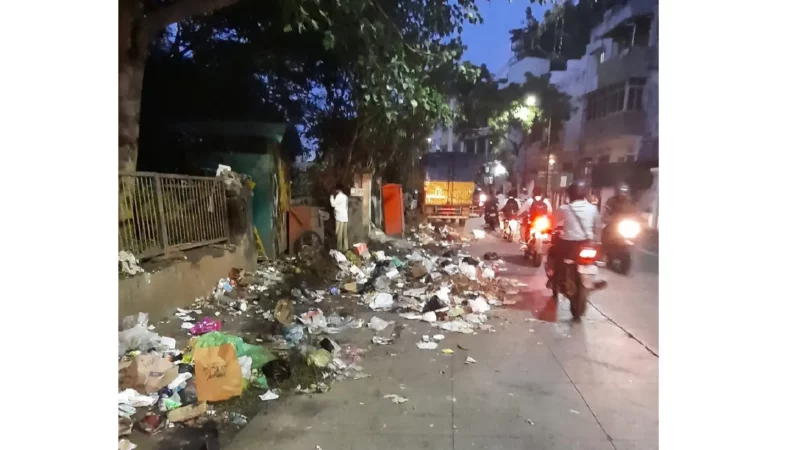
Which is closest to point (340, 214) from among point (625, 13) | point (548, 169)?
point (548, 169)

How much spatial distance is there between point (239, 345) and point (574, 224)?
1047 mm

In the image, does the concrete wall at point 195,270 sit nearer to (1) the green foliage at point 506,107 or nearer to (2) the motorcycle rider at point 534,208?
(1) the green foliage at point 506,107

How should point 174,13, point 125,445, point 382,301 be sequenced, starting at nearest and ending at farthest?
point 125,445
point 174,13
point 382,301

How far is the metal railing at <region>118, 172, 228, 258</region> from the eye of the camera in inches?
49.7

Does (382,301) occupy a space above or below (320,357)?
above

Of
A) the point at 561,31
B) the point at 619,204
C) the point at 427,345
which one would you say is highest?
the point at 561,31

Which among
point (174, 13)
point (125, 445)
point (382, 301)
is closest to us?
point (125, 445)

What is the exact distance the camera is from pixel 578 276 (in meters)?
→ 1.27

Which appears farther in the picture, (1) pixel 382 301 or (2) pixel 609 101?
(1) pixel 382 301

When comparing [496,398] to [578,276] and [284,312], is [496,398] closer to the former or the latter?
[578,276]

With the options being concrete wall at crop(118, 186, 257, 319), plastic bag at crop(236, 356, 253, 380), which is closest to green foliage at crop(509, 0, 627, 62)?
concrete wall at crop(118, 186, 257, 319)

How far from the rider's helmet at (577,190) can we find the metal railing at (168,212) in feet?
3.48
